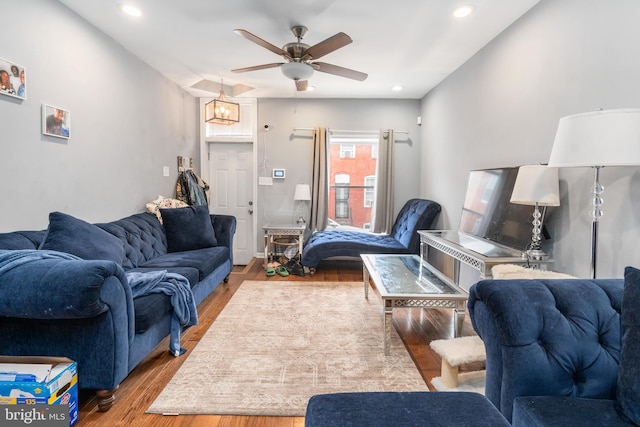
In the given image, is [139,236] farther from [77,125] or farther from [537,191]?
[537,191]

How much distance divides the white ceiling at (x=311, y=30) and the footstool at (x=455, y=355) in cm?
243

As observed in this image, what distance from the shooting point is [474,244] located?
2.80 m

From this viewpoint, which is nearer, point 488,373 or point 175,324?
point 488,373

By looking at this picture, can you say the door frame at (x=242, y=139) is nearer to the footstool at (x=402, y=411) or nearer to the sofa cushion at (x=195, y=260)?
the sofa cushion at (x=195, y=260)

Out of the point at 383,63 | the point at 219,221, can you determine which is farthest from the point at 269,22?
the point at 219,221

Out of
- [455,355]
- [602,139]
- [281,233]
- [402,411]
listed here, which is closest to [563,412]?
[402,411]

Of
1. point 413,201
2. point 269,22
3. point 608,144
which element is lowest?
point 413,201

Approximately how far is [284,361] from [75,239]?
1.60 meters

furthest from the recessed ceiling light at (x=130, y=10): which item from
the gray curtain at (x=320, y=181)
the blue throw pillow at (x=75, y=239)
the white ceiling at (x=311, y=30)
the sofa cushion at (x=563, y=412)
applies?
the sofa cushion at (x=563, y=412)

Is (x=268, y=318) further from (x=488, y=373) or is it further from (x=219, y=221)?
(x=488, y=373)

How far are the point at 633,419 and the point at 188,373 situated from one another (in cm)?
216

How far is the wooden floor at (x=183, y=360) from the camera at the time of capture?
1656 millimetres

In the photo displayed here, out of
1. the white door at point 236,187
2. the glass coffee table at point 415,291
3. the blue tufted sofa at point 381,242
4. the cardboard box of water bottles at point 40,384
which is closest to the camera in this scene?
the cardboard box of water bottles at point 40,384

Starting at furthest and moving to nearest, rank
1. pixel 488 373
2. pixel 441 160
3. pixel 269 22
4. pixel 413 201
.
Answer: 1. pixel 413 201
2. pixel 441 160
3. pixel 269 22
4. pixel 488 373
